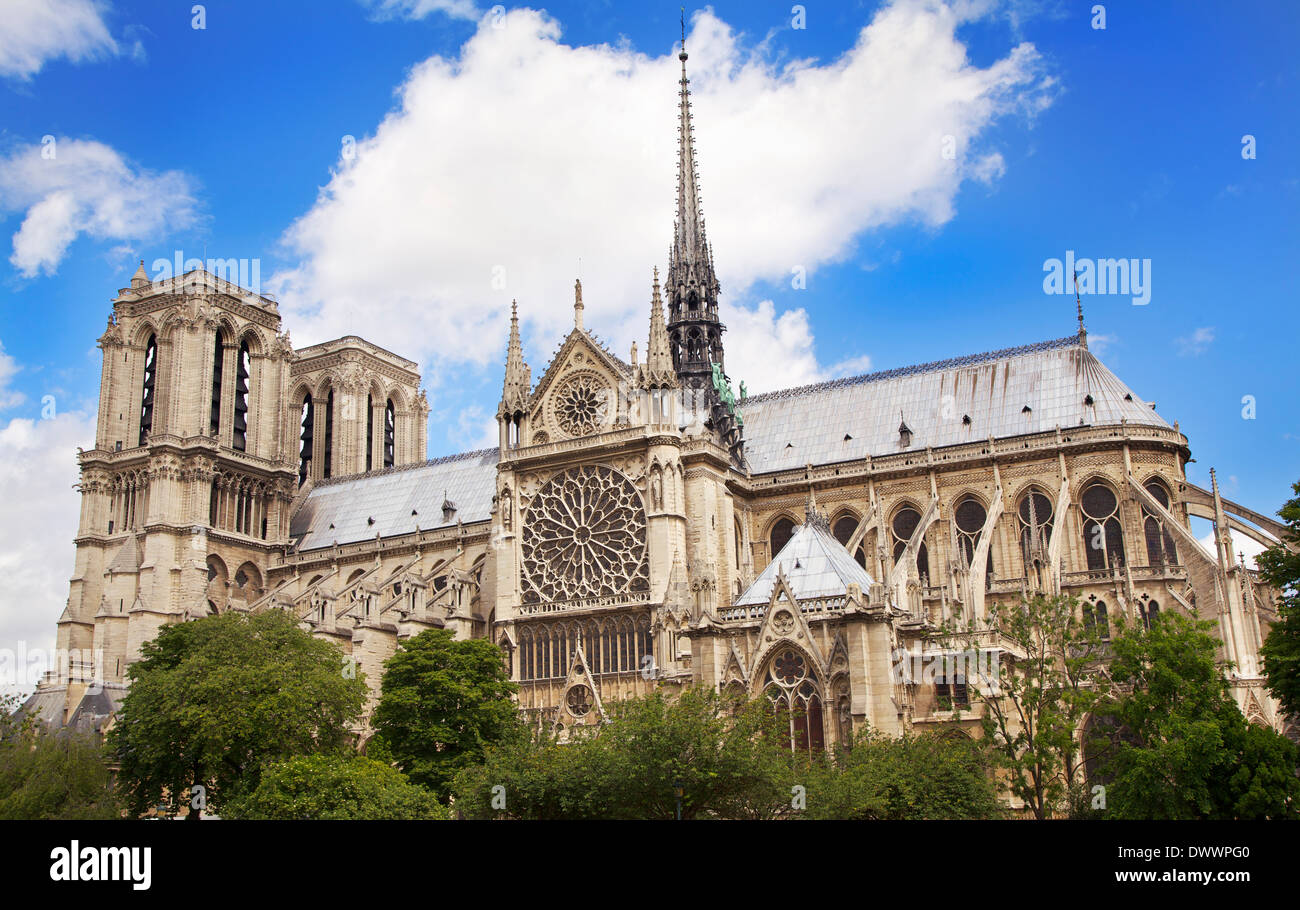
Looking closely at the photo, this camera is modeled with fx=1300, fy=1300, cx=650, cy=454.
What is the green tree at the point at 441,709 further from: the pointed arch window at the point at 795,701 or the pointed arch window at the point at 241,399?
the pointed arch window at the point at 241,399

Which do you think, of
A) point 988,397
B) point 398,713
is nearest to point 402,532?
point 398,713

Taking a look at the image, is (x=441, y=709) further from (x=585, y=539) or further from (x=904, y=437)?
(x=904, y=437)

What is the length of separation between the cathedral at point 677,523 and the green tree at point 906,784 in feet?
8.91

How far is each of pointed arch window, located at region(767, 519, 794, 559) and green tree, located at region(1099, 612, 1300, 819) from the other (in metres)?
27.0

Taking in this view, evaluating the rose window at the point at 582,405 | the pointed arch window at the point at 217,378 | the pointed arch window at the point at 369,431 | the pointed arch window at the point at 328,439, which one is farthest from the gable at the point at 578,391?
the pointed arch window at the point at 369,431

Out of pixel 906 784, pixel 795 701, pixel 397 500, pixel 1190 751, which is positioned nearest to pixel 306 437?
pixel 397 500

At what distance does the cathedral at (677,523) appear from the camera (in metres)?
39.4

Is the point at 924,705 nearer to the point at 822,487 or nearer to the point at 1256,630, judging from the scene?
the point at 1256,630

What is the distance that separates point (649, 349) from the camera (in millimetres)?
52844

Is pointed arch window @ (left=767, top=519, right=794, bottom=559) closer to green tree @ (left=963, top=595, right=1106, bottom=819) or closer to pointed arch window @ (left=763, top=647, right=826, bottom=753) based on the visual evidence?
pointed arch window @ (left=763, top=647, right=826, bottom=753)

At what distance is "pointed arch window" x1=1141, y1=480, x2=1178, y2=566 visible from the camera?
48562 millimetres
